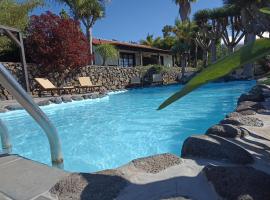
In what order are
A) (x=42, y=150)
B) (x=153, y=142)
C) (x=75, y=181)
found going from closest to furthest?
(x=75, y=181) → (x=42, y=150) → (x=153, y=142)

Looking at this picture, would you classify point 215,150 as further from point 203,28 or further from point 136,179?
point 203,28

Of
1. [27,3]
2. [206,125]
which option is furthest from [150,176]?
[27,3]

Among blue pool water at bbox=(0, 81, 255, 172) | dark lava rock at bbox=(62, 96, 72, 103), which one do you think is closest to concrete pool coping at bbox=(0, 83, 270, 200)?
blue pool water at bbox=(0, 81, 255, 172)

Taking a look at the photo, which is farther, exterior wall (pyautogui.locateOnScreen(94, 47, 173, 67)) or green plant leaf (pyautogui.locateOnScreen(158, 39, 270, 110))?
exterior wall (pyautogui.locateOnScreen(94, 47, 173, 67))

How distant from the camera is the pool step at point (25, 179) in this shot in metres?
1.68

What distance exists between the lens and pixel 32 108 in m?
1.92

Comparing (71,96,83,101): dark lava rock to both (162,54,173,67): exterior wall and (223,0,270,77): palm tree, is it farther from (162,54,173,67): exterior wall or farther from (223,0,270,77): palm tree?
(162,54,173,67): exterior wall

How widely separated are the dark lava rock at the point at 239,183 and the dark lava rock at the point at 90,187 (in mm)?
557

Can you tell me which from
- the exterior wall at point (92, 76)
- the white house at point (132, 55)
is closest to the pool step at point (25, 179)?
the exterior wall at point (92, 76)

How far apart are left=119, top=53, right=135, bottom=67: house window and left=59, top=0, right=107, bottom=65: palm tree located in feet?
24.6

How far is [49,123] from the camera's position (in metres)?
2.10

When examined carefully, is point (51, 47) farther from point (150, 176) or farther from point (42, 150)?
point (150, 176)

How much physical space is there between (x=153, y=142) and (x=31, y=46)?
11361mm

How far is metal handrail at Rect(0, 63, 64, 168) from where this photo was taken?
1.71 m
